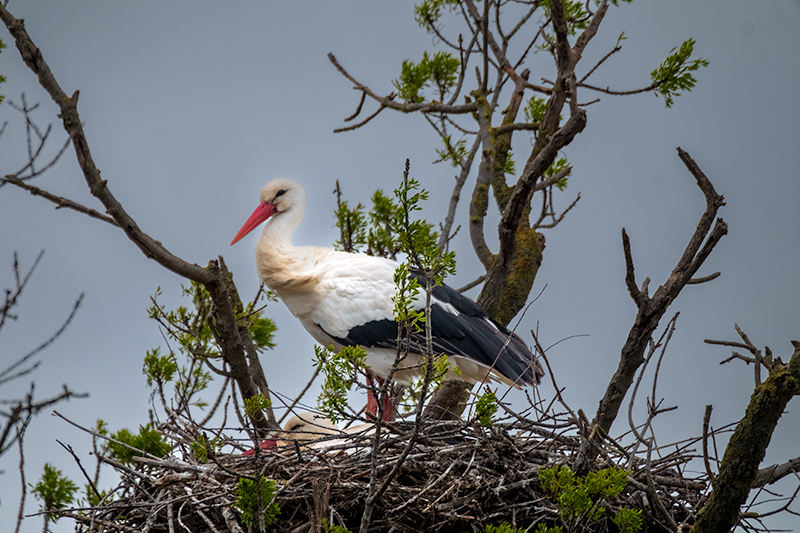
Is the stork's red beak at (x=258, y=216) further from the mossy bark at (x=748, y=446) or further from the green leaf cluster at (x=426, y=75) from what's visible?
the mossy bark at (x=748, y=446)

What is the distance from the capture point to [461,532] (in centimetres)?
354

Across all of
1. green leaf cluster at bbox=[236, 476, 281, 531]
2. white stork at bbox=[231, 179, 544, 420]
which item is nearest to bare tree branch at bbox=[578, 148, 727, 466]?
white stork at bbox=[231, 179, 544, 420]

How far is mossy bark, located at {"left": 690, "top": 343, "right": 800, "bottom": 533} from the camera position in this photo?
2.96 m

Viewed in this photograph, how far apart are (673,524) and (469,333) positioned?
5.74 ft

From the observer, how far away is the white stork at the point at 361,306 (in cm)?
487

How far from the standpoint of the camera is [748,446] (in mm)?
3002

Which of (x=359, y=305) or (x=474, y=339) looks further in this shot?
(x=359, y=305)

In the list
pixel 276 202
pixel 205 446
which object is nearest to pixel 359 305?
pixel 276 202

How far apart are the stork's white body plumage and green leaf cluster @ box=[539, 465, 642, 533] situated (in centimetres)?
150

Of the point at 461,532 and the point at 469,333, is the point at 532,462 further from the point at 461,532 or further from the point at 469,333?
the point at 469,333

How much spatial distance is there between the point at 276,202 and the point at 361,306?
1.19 m

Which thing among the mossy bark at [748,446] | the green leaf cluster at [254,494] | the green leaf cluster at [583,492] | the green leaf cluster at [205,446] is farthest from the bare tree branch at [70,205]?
the mossy bark at [748,446]

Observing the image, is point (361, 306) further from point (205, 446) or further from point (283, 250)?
point (205, 446)

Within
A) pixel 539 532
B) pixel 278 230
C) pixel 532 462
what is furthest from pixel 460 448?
pixel 278 230
